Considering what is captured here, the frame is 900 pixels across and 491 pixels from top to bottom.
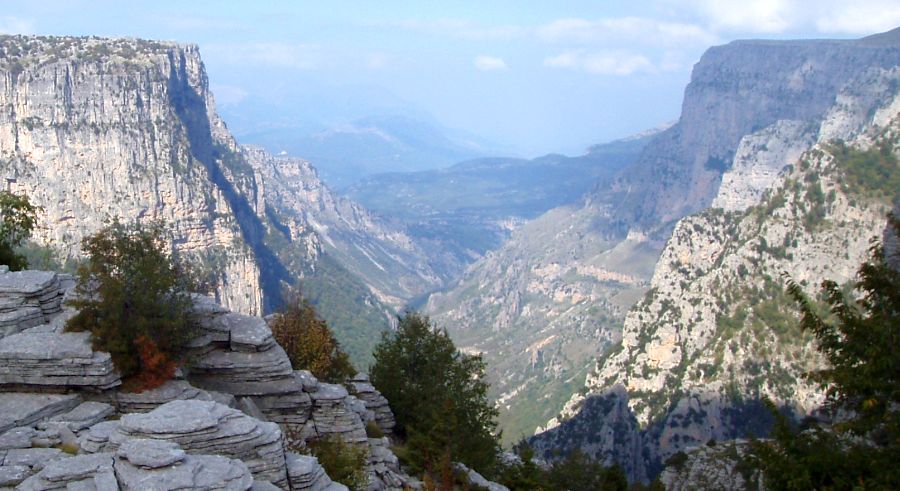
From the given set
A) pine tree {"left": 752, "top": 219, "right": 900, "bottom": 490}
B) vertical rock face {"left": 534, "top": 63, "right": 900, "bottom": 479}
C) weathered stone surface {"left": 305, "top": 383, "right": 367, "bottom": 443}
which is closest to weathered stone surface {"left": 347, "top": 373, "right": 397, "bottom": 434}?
weathered stone surface {"left": 305, "top": 383, "right": 367, "bottom": 443}

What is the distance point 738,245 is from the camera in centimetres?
11350

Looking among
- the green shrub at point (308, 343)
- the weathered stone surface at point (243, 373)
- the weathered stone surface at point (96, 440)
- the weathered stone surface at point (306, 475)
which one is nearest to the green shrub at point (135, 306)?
the weathered stone surface at point (243, 373)

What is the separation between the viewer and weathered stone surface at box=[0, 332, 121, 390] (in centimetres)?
2091

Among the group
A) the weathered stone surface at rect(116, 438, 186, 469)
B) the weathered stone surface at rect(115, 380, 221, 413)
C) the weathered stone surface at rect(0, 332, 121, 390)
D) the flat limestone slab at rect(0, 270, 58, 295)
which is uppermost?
the flat limestone slab at rect(0, 270, 58, 295)

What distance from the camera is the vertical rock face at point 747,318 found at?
305 ft

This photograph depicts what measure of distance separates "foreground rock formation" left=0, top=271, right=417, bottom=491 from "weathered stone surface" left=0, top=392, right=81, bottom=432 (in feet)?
0.10

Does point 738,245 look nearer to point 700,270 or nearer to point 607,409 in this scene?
point 700,270

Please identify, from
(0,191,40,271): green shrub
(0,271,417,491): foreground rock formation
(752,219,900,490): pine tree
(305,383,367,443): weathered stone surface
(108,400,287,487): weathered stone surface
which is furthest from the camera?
(0,191,40,271): green shrub

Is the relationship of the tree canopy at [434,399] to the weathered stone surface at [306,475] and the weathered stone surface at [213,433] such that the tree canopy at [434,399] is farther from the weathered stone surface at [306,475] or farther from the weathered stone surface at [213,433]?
the weathered stone surface at [213,433]

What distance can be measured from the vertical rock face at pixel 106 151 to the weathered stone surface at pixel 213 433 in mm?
133600

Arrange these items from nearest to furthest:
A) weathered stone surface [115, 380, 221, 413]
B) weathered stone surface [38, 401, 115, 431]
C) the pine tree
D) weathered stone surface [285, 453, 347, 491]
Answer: the pine tree
weathered stone surface [285, 453, 347, 491]
weathered stone surface [38, 401, 115, 431]
weathered stone surface [115, 380, 221, 413]

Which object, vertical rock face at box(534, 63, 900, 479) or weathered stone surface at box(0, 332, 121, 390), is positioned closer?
weathered stone surface at box(0, 332, 121, 390)

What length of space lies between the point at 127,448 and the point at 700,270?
12253cm

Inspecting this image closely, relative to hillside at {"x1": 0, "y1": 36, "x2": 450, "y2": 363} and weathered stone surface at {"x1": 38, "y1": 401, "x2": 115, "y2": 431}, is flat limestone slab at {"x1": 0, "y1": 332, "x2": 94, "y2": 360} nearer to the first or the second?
weathered stone surface at {"x1": 38, "y1": 401, "x2": 115, "y2": 431}
